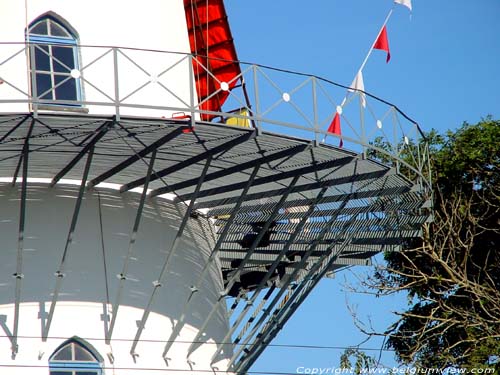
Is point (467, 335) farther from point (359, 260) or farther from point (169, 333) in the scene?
point (169, 333)

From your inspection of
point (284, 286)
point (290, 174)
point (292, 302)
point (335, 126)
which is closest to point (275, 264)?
point (284, 286)

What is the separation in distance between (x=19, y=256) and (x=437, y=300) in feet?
44.3

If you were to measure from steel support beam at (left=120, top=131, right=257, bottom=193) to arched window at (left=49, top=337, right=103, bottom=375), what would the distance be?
3.07m

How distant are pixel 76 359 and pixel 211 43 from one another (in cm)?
807

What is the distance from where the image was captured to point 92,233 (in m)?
21.7

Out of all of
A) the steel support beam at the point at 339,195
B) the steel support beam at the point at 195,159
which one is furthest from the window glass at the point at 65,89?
the steel support beam at the point at 339,195

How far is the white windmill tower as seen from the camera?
64.0 ft

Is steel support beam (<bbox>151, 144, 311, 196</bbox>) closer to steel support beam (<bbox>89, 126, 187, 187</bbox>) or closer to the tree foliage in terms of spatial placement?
steel support beam (<bbox>89, 126, 187, 187</bbox>)

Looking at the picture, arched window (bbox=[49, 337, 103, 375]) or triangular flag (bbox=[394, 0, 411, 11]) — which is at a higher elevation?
triangular flag (bbox=[394, 0, 411, 11])

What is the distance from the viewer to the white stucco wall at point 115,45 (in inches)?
816

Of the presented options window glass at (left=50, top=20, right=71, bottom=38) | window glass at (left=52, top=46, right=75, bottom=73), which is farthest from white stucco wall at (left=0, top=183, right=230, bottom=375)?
window glass at (left=50, top=20, right=71, bottom=38)

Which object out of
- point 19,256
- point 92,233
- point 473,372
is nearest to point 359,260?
point 473,372

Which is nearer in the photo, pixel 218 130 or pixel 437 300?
pixel 218 130

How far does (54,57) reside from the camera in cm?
1991
